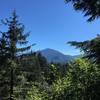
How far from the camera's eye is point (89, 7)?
984 cm

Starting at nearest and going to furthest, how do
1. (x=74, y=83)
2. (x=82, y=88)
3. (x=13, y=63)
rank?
(x=82, y=88) < (x=74, y=83) < (x=13, y=63)

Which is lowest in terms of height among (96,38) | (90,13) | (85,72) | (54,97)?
(54,97)

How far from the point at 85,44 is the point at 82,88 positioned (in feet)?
8.45

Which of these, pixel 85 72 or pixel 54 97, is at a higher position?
pixel 85 72

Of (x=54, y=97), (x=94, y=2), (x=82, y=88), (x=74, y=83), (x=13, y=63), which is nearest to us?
(x=94, y=2)

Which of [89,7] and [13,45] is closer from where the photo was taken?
[89,7]

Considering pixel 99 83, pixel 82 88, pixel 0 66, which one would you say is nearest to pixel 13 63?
pixel 0 66

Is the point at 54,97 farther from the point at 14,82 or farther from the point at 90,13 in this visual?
the point at 14,82

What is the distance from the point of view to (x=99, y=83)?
1020cm

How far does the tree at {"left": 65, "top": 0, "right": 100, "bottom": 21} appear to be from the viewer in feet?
31.9

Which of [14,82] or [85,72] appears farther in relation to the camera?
[14,82]

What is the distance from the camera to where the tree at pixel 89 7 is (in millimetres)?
9727

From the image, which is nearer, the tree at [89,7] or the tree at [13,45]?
the tree at [89,7]

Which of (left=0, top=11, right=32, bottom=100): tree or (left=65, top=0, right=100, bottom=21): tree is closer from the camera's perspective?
(left=65, top=0, right=100, bottom=21): tree
